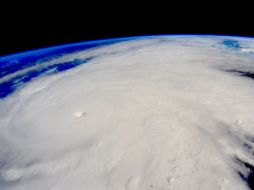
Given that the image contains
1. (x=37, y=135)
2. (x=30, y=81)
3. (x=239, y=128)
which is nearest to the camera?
(x=239, y=128)

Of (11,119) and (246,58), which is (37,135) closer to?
(11,119)

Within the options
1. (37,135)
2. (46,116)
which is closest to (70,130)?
(37,135)

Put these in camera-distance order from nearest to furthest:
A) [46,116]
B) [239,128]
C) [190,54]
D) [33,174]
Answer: [33,174], [239,128], [46,116], [190,54]

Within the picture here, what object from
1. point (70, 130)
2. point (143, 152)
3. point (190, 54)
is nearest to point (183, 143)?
point (143, 152)

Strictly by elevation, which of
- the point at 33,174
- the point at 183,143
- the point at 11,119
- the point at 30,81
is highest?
the point at 183,143

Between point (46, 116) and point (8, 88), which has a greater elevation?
point (46, 116)

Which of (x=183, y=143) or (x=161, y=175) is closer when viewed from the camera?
(x=161, y=175)

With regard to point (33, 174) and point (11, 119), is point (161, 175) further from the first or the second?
point (11, 119)
